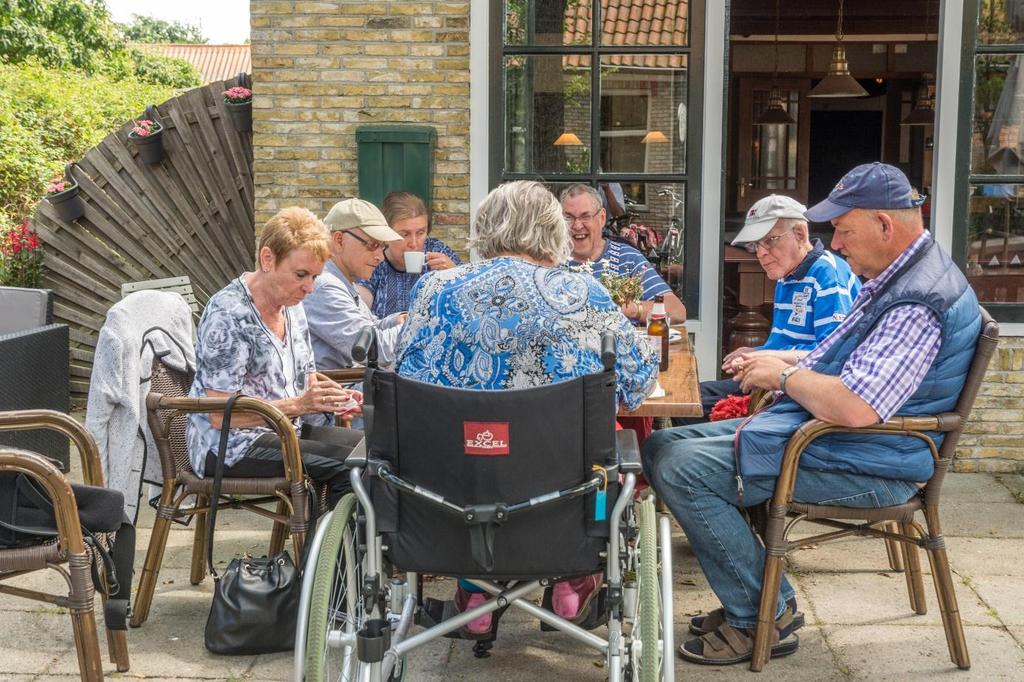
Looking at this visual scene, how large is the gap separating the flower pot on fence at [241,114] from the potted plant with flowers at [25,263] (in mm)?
1570

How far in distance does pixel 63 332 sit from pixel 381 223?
1.22 m

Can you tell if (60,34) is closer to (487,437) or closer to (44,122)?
(44,122)

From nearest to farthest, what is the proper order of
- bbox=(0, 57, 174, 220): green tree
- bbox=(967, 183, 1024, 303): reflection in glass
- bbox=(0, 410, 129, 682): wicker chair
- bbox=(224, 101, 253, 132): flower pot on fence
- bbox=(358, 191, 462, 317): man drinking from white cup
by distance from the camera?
1. bbox=(0, 410, 129, 682): wicker chair
2. bbox=(358, 191, 462, 317): man drinking from white cup
3. bbox=(967, 183, 1024, 303): reflection in glass
4. bbox=(224, 101, 253, 132): flower pot on fence
5. bbox=(0, 57, 174, 220): green tree

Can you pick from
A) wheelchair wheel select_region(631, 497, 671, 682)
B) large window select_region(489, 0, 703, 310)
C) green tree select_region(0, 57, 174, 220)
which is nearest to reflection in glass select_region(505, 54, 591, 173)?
large window select_region(489, 0, 703, 310)

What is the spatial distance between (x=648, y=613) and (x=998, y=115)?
3.82m

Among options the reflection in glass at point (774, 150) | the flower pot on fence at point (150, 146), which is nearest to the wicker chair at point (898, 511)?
the flower pot on fence at point (150, 146)

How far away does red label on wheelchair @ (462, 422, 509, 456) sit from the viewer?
2674 millimetres

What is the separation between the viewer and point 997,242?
5660 millimetres

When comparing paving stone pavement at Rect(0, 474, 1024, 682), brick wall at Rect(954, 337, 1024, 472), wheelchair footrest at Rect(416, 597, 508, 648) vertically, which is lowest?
paving stone pavement at Rect(0, 474, 1024, 682)

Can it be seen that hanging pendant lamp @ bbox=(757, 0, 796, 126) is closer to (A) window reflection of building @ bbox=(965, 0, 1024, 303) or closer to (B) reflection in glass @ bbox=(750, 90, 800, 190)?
(B) reflection in glass @ bbox=(750, 90, 800, 190)

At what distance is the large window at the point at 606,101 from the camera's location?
564 centimetres

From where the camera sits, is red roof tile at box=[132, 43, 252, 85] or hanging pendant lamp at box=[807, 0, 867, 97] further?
red roof tile at box=[132, 43, 252, 85]

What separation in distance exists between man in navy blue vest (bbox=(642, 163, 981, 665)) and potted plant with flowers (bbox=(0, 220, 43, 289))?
5.35 meters

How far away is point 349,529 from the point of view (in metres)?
3.14
